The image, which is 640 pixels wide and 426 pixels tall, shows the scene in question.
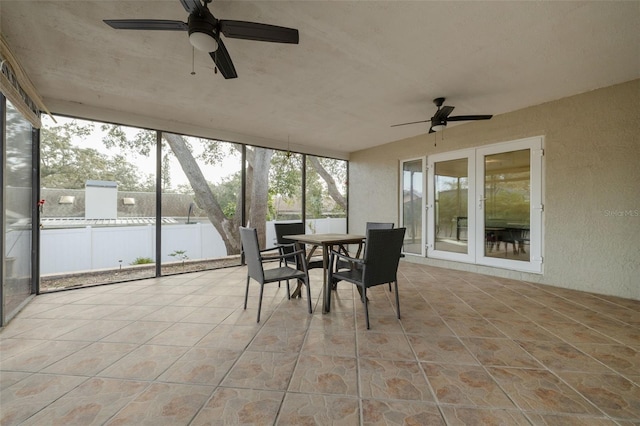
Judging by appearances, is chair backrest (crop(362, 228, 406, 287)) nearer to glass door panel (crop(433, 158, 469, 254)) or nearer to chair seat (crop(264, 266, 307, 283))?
chair seat (crop(264, 266, 307, 283))

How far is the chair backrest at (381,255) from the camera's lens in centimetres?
240

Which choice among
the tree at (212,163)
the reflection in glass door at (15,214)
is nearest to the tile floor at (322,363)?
the reflection in glass door at (15,214)

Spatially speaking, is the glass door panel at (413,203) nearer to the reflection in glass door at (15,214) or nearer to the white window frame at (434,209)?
the white window frame at (434,209)

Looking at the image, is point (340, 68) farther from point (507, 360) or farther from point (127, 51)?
point (507, 360)

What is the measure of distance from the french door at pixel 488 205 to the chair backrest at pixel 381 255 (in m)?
2.71

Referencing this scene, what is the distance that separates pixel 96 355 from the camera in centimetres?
195

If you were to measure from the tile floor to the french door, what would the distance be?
113cm

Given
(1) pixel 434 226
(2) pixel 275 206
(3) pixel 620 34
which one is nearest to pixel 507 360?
(3) pixel 620 34

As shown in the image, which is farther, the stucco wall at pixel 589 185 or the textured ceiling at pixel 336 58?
the stucco wall at pixel 589 185

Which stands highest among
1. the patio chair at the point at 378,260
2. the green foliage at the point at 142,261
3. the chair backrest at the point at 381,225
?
the chair backrest at the point at 381,225

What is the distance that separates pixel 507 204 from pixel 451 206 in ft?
2.95

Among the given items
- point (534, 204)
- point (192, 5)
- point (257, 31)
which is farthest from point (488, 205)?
point (192, 5)

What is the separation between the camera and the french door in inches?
155

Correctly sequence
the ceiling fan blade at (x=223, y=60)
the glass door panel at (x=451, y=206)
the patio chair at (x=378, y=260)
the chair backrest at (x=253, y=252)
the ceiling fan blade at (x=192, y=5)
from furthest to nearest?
1. the glass door panel at (x=451, y=206)
2. the chair backrest at (x=253, y=252)
3. the patio chair at (x=378, y=260)
4. the ceiling fan blade at (x=223, y=60)
5. the ceiling fan blade at (x=192, y=5)
